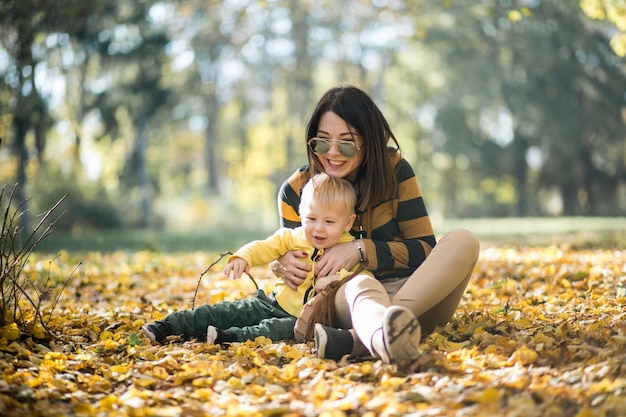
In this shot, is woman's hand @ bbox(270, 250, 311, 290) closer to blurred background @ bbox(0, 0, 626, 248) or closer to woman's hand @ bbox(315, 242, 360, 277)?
woman's hand @ bbox(315, 242, 360, 277)

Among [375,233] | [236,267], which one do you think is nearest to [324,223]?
[375,233]

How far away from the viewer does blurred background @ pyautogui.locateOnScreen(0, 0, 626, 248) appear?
52.0 ft

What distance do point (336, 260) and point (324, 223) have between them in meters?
0.21

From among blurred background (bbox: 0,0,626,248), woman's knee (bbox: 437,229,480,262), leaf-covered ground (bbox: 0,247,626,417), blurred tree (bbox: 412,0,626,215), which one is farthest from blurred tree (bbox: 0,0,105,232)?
blurred tree (bbox: 412,0,626,215)

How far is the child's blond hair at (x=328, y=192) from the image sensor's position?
3547mm

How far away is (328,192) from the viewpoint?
356cm

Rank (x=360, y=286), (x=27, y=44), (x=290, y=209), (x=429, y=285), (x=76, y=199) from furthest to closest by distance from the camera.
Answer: (x=76, y=199)
(x=27, y=44)
(x=290, y=209)
(x=429, y=285)
(x=360, y=286)

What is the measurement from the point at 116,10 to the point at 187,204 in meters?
6.27

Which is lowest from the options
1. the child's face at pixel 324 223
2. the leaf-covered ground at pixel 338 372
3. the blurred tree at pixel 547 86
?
the leaf-covered ground at pixel 338 372

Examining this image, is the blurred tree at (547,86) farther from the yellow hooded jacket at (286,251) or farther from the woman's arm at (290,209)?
the yellow hooded jacket at (286,251)

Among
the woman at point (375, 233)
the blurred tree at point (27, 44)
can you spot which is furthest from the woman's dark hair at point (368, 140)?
the blurred tree at point (27, 44)

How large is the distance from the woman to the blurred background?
18.4 feet

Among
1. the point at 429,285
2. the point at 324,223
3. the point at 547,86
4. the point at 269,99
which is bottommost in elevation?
the point at 429,285

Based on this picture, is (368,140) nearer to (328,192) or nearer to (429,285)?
(328,192)
